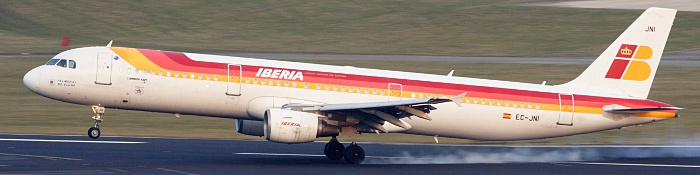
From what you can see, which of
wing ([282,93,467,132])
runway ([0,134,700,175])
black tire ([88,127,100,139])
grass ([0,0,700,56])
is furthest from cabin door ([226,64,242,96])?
grass ([0,0,700,56])

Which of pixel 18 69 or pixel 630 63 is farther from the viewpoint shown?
pixel 18 69

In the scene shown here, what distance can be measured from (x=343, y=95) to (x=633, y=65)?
31.7 feet

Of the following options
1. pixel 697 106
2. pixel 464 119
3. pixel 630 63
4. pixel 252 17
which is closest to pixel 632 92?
pixel 630 63

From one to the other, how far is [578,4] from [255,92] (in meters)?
68.0

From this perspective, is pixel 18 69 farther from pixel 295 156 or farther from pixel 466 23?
pixel 466 23

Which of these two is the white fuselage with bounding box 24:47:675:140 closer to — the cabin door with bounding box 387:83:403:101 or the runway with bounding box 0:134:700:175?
the cabin door with bounding box 387:83:403:101

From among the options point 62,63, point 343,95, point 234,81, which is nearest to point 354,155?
point 343,95

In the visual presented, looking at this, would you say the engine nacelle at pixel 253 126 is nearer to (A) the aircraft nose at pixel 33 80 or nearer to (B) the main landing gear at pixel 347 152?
(B) the main landing gear at pixel 347 152

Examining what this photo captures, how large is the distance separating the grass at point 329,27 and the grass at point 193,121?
42.2 ft

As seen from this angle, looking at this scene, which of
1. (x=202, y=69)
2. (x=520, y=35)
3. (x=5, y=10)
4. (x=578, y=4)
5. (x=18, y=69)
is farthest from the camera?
(x=578, y=4)

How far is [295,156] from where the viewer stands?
107ft

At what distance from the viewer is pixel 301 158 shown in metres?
32.2

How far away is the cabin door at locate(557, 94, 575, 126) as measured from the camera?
32438 millimetres

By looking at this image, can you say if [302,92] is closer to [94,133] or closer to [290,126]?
[290,126]
